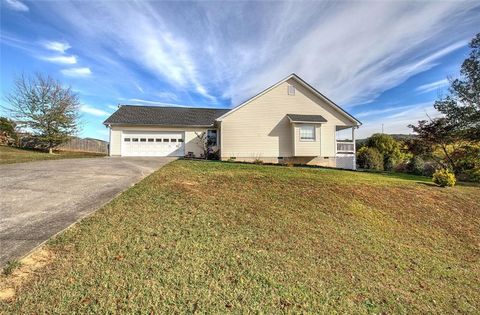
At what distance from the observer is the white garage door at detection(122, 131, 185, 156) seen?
19.2m

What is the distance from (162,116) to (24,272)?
62.5 ft

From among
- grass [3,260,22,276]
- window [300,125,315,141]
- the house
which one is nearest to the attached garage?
the house

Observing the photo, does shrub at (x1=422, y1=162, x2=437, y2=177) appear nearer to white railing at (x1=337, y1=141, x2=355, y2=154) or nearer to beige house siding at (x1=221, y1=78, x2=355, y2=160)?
→ white railing at (x1=337, y1=141, x2=355, y2=154)

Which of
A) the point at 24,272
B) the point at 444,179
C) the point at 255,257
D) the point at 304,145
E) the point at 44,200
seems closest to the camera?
the point at 24,272

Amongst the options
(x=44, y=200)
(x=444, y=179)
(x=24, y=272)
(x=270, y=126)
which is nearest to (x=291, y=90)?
(x=270, y=126)

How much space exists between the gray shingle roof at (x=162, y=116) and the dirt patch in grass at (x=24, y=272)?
17.0m

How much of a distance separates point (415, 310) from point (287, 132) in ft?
50.7

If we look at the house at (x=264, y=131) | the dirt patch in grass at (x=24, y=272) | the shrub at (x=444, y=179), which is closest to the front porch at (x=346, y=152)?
the house at (x=264, y=131)

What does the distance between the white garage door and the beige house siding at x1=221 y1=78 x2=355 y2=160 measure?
14.8 feet

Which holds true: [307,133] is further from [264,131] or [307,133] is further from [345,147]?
[345,147]

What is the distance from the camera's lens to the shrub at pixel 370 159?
21.9 meters

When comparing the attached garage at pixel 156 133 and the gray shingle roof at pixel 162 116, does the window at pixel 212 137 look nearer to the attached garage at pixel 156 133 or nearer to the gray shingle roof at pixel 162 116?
the attached garage at pixel 156 133

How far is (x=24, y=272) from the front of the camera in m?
3.09

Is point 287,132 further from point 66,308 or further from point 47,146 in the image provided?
point 47,146
